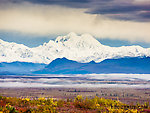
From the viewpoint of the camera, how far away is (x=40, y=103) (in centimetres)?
4319

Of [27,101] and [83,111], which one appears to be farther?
[27,101]

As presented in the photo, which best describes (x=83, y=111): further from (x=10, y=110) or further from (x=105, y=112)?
(x=10, y=110)

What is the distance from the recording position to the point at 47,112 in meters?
37.4

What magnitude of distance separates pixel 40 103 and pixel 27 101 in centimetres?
178

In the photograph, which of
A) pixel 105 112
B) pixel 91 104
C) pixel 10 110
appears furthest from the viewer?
pixel 91 104

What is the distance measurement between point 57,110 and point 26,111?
12.0 feet

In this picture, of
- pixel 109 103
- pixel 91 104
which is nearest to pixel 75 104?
pixel 91 104

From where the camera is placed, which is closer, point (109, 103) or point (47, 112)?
point (47, 112)

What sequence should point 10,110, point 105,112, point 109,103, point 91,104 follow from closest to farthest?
point 10,110, point 105,112, point 91,104, point 109,103

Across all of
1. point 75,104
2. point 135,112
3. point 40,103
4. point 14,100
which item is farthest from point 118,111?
point 14,100

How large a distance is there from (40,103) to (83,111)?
585cm

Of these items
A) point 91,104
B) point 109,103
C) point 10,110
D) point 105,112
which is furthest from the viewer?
point 109,103

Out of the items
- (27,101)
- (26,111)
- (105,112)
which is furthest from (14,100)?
(105,112)

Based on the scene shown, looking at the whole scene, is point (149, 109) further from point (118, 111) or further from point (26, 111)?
point (26, 111)
